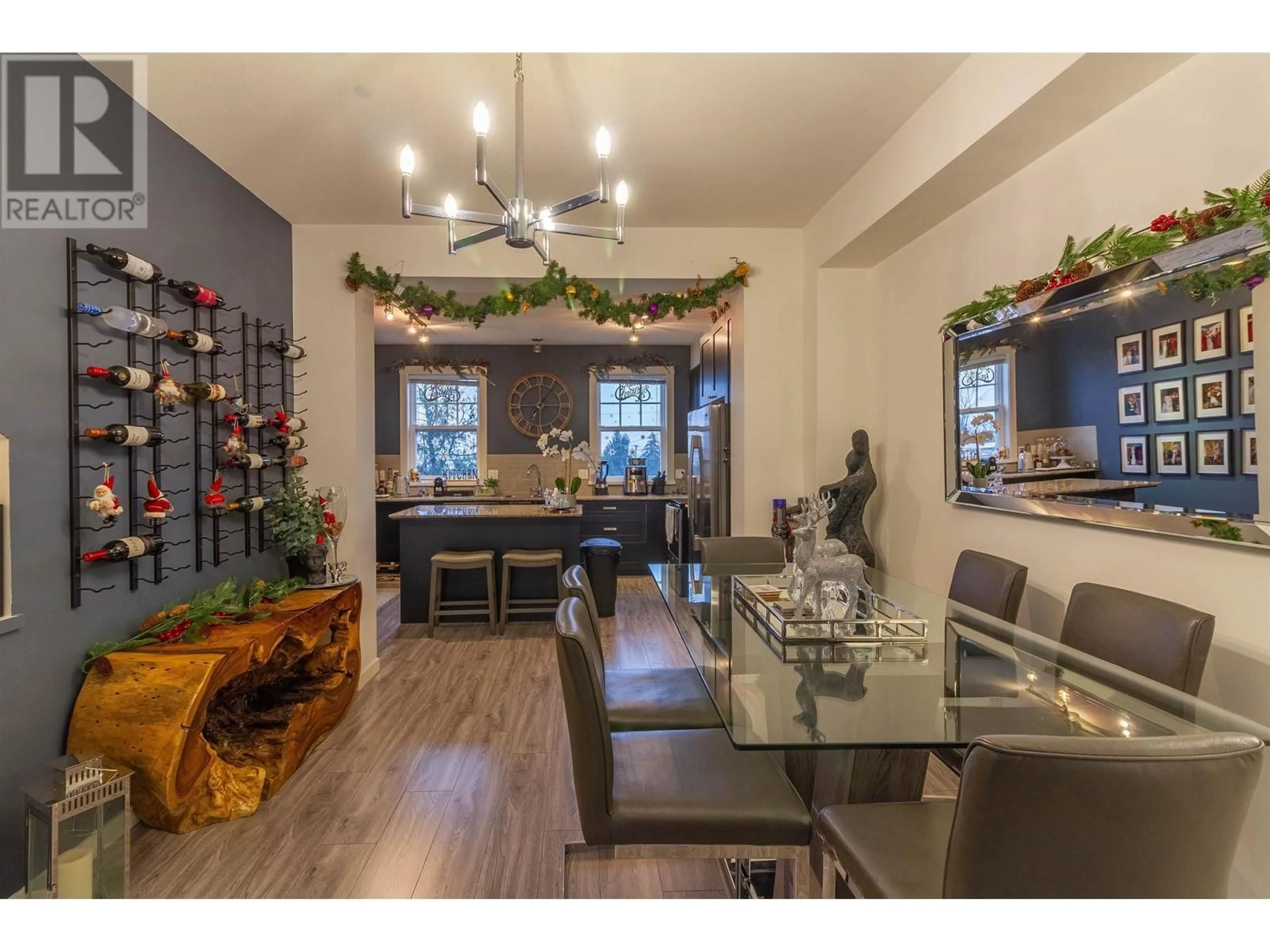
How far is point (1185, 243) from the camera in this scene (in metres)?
1.67

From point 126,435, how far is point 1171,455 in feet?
10.4

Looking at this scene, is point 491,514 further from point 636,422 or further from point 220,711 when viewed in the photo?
point 636,422

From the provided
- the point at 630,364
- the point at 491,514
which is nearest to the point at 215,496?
the point at 491,514

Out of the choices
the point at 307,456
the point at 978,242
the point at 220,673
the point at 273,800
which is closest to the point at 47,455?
the point at 220,673

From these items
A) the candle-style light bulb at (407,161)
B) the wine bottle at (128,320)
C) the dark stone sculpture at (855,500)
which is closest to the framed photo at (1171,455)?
the dark stone sculpture at (855,500)

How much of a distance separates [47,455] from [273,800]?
4.69 ft

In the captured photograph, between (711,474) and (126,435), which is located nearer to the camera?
(126,435)

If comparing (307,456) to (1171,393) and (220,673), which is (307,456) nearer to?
(220,673)

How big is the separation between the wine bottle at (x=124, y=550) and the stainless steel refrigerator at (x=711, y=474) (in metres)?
2.90

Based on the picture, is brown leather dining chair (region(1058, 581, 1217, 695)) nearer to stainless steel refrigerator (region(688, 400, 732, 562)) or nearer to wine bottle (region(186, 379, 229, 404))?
stainless steel refrigerator (region(688, 400, 732, 562))

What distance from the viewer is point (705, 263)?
3891 millimetres

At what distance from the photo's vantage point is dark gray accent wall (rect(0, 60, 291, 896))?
1896 millimetres

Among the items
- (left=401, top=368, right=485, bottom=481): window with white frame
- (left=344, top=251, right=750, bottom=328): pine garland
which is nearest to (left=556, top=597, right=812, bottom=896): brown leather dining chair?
(left=344, top=251, right=750, bottom=328): pine garland

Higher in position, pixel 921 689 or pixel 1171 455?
pixel 1171 455
